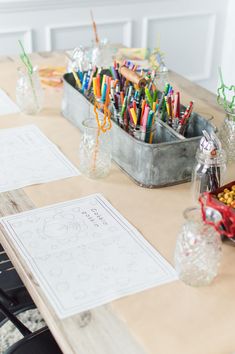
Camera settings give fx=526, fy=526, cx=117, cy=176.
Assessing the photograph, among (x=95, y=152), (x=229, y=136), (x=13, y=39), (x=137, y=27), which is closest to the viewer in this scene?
(x=95, y=152)

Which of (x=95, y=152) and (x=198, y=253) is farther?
(x=95, y=152)

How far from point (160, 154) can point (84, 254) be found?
350 millimetres

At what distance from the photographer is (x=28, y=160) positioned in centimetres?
150

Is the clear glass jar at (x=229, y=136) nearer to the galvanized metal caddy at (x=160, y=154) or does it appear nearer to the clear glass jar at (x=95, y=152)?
the galvanized metal caddy at (x=160, y=154)

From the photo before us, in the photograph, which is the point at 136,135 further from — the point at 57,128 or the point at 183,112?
the point at 57,128

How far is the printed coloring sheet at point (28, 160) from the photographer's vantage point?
4.61 feet

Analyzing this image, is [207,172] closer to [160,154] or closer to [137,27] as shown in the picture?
[160,154]

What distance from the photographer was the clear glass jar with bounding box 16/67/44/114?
1.75 meters

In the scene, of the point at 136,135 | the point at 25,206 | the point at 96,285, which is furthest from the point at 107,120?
the point at 96,285

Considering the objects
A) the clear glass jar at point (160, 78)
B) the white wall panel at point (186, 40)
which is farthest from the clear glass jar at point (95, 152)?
the white wall panel at point (186, 40)

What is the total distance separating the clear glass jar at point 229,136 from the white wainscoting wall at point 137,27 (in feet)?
6.34

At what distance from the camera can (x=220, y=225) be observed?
3.69ft

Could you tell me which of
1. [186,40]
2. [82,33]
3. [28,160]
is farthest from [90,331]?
[186,40]

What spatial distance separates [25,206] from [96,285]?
341 mm
